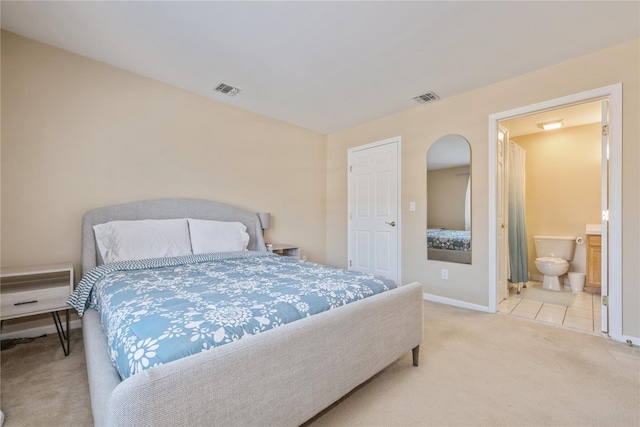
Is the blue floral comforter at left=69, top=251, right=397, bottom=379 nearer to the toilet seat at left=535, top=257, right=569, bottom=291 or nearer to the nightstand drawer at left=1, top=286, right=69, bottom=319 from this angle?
the nightstand drawer at left=1, top=286, right=69, bottom=319

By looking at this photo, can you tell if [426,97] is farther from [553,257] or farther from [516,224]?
[553,257]

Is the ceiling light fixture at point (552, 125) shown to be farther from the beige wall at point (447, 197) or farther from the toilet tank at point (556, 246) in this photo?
the beige wall at point (447, 197)

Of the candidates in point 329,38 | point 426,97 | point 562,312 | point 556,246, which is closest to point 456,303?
point 562,312

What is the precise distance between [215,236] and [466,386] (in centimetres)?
251

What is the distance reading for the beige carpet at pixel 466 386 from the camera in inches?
54.8

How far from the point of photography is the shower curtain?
3805 mm

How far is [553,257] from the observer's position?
416 centimetres

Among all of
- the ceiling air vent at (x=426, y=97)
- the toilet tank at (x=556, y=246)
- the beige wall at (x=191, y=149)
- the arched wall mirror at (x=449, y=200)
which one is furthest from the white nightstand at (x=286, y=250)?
the toilet tank at (x=556, y=246)

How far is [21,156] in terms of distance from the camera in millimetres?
2291

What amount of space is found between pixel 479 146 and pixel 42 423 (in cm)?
398

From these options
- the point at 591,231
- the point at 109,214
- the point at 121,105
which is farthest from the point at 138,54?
the point at 591,231

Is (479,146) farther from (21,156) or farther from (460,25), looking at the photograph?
(21,156)

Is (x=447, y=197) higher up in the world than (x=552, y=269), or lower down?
higher up

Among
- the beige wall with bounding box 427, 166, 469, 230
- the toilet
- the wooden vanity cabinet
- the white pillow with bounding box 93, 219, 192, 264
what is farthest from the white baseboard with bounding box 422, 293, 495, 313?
the white pillow with bounding box 93, 219, 192, 264
